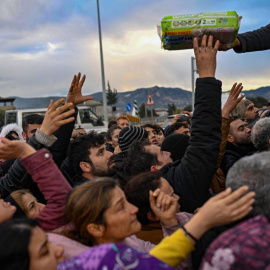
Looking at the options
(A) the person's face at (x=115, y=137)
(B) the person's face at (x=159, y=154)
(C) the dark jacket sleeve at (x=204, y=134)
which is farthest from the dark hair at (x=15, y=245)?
(A) the person's face at (x=115, y=137)

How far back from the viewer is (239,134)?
370 cm

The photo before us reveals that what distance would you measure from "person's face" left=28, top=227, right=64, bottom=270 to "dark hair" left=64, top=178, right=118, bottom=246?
228 millimetres

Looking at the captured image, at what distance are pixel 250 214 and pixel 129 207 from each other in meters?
0.65

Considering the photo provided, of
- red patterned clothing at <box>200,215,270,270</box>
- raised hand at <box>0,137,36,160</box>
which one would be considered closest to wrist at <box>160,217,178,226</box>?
red patterned clothing at <box>200,215,270,270</box>

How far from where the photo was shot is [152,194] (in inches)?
77.2

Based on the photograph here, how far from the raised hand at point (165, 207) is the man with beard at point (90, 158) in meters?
1.39

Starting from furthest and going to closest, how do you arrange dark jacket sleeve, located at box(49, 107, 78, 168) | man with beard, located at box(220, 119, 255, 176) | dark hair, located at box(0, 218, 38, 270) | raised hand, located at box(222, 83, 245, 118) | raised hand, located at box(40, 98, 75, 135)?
man with beard, located at box(220, 119, 255, 176) < dark jacket sleeve, located at box(49, 107, 78, 168) < raised hand, located at box(222, 83, 245, 118) < raised hand, located at box(40, 98, 75, 135) < dark hair, located at box(0, 218, 38, 270)

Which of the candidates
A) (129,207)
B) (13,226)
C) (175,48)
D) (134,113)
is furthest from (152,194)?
(134,113)

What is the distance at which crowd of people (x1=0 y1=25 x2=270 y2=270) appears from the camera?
142 centimetres

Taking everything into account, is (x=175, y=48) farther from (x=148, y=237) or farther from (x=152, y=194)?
(x=148, y=237)

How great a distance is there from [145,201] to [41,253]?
885 millimetres

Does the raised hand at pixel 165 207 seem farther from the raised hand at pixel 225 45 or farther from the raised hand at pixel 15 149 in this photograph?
the raised hand at pixel 225 45

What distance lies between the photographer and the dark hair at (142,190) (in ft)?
7.37

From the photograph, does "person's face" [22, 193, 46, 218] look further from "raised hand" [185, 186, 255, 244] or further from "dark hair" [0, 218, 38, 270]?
"raised hand" [185, 186, 255, 244]
